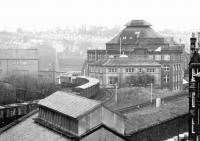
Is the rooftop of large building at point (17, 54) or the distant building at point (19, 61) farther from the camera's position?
the rooftop of large building at point (17, 54)

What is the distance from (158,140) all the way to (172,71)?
4174 cm

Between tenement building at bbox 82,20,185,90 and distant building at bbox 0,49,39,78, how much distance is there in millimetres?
20267

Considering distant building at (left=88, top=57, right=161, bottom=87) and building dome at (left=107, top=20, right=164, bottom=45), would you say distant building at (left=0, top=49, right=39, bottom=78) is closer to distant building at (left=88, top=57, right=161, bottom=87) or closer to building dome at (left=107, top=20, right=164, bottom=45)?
building dome at (left=107, top=20, right=164, bottom=45)

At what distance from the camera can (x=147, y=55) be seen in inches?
2886

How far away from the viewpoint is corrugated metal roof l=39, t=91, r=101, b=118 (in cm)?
2365

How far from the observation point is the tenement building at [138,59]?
2613 inches

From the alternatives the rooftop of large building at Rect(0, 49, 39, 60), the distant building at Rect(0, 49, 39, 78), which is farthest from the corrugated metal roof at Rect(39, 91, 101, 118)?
the rooftop of large building at Rect(0, 49, 39, 60)

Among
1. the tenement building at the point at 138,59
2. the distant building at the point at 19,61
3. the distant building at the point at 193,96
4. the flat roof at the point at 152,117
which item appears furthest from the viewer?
the distant building at the point at 19,61

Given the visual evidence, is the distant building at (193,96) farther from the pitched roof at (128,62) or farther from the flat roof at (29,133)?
the pitched roof at (128,62)

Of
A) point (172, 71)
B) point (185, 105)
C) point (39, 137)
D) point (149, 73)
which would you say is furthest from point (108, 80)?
point (39, 137)

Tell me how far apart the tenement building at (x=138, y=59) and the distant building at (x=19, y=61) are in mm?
20267

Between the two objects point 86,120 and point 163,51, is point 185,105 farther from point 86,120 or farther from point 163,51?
point 163,51

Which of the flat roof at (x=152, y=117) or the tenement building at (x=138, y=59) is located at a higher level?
the tenement building at (x=138, y=59)

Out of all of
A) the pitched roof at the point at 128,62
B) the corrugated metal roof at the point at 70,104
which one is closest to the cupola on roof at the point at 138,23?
the pitched roof at the point at 128,62
